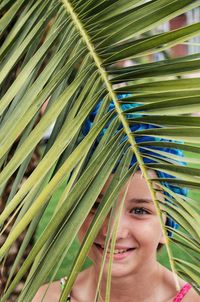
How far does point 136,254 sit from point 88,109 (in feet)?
1.95

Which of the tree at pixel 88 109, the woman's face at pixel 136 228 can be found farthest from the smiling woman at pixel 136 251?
the tree at pixel 88 109

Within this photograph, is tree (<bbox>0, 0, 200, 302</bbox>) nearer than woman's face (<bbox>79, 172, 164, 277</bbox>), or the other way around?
tree (<bbox>0, 0, 200, 302</bbox>)

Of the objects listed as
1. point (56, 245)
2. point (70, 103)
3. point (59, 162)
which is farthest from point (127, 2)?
point (56, 245)

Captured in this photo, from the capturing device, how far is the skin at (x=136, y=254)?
1.31 m

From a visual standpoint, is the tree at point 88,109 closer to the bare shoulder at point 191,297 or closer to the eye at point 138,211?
the eye at point 138,211

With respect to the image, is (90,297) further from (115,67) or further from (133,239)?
(115,67)

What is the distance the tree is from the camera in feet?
2.57

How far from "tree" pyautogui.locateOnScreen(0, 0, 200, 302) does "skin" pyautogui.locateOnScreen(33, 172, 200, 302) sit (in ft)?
1.30

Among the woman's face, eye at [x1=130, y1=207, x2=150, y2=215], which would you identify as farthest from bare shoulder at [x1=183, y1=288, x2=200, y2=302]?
eye at [x1=130, y1=207, x2=150, y2=215]

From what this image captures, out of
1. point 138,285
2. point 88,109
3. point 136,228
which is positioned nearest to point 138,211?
point 136,228

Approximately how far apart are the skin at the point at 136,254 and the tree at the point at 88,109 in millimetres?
395

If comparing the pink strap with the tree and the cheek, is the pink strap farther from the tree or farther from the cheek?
the tree

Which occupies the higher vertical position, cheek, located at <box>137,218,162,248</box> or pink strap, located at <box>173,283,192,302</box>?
cheek, located at <box>137,218,162,248</box>

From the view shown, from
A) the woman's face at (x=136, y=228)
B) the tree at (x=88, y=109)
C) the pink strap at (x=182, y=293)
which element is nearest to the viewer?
the tree at (x=88, y=109)
